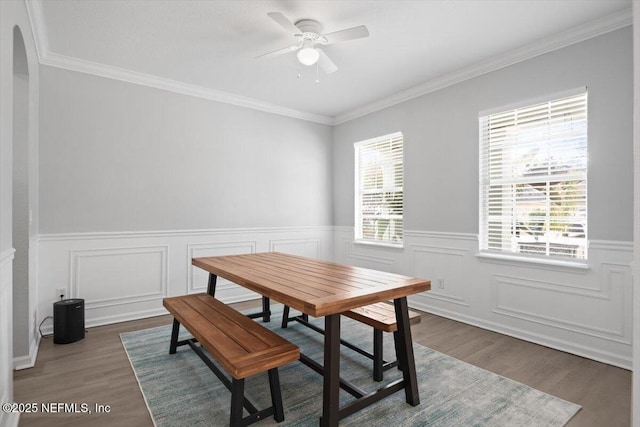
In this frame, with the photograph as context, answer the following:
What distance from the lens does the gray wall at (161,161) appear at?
3367mm

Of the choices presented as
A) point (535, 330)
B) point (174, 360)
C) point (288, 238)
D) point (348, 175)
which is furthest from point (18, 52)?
point (535, 330)

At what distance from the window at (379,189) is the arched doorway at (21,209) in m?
3.87

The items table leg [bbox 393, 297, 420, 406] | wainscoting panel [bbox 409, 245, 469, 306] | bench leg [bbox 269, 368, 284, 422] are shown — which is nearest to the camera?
bench leg [bbox 269, 368, 284, 422]

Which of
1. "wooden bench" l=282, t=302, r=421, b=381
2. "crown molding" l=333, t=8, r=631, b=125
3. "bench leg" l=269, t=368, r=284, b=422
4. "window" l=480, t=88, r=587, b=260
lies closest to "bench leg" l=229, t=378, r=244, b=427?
"bench leg" l=269, t=368, r=284, b=422

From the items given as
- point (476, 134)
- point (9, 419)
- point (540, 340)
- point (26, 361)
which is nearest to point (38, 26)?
point (26, 361)

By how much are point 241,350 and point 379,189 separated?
355 cm

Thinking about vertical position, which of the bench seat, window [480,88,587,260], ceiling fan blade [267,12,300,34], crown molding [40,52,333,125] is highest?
crown molding [40,52,333,125]

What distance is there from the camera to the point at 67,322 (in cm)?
304

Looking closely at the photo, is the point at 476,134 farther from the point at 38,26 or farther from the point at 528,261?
the point at 38,26

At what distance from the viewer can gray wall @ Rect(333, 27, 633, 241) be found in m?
2.61

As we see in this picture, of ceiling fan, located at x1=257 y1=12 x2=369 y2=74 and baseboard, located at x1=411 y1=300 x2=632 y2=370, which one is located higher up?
ceiling fan, located at x1=257 y1=12 x2=369 y2=74

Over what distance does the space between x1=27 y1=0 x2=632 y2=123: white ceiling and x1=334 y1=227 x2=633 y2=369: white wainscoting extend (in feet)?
6.13

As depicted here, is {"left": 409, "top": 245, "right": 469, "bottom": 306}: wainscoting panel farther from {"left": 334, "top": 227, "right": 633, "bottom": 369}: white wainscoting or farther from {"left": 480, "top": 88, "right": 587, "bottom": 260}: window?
{"left": 480, "top": 88, "right": 587, "bottom": 260}: window

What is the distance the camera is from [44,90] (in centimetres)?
327
